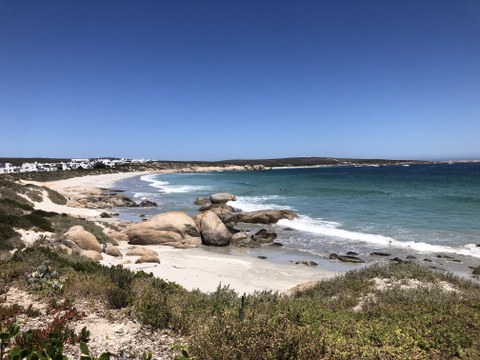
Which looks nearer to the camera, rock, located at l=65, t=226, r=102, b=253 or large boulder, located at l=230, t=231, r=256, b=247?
rock, located at l=65, t=226, r=102, b=253

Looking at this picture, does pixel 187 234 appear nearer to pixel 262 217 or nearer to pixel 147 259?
pixel 147 259

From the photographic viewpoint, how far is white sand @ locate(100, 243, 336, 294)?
12.3m

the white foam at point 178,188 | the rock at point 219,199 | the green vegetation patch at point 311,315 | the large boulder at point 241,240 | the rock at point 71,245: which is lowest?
the large boulder at point 241,240

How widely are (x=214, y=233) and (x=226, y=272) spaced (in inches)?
246

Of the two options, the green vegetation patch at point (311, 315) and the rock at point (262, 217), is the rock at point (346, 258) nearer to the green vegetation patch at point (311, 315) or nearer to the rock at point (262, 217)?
the green vegetation patch at point (311, 315)

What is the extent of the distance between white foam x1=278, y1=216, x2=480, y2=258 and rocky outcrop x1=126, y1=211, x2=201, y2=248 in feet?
27.1

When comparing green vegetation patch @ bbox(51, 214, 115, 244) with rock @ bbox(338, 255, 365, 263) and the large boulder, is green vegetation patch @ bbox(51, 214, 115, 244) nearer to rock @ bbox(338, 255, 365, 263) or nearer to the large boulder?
the large boulder

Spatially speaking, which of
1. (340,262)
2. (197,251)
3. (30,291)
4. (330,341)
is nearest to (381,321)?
(330,341)

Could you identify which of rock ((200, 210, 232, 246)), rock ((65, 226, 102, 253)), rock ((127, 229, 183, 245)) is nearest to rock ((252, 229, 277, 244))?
rock ((200, 210, 232, 246))

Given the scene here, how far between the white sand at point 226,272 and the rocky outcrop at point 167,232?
1.92 meters

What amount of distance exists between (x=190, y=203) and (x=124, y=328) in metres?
33.9

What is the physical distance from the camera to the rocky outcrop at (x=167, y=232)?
63.0 ft

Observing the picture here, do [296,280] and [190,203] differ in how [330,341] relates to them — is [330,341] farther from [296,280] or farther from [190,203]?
[190,203]

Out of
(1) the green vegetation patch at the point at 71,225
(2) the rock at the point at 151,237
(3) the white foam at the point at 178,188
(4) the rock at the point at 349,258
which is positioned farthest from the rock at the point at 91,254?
(3) the white foam at the point at 178,188
